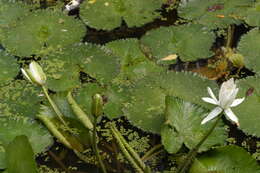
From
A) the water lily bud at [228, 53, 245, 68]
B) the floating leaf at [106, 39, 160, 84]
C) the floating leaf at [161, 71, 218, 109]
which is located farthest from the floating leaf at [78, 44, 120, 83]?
the water lily bud at [228, 53, 245, 68]

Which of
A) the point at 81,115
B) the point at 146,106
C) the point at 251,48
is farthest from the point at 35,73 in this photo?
the point at 251,48

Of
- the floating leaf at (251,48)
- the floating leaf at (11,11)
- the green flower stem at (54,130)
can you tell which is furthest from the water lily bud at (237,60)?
the floating leaf at (11,11)

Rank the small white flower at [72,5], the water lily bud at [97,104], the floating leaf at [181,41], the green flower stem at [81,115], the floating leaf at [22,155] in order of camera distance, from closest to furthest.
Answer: the water lily bud at [97,104]
the floating leaf at [22,155]
the green flower stem at [81,115]
the floating leaf at [181,41]
the small white flower at [72,5]

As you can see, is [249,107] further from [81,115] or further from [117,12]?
[117,12]

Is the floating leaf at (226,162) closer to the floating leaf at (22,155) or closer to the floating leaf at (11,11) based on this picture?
the floating leaf at (22,155)

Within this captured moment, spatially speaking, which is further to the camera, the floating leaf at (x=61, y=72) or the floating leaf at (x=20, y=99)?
the floating leaf at (x=61, y=72)

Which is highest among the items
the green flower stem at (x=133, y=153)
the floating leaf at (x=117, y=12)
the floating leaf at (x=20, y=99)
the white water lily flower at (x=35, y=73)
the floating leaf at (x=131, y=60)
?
the floating leaf at (x=117, y=12)

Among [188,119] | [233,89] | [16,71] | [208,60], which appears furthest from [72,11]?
[233,89]

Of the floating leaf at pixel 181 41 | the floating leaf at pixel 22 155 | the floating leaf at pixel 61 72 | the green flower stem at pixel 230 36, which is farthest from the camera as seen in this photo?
the green flower stem at pixel 230 36
